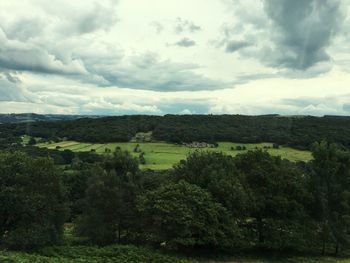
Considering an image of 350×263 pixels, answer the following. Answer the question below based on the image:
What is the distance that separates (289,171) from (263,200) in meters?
5.32

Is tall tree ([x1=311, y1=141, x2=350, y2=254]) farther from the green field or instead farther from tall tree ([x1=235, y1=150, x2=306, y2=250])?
the green field

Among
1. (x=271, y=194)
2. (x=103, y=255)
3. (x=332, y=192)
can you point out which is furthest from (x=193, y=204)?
(x=332, y=192)

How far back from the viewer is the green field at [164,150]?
320 feet

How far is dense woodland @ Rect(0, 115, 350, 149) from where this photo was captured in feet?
376

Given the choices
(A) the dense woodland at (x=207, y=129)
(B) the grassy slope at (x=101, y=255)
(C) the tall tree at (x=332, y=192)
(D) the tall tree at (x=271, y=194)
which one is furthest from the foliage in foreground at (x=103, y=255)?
(A) the dense woodland at (x=207, y=129)

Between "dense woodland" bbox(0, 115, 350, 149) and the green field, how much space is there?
13.5 feet

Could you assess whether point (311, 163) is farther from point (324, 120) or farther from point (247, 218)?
point (324, 120)

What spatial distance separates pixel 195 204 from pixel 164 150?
78.8m

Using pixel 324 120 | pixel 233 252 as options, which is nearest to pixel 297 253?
pixel 233 252

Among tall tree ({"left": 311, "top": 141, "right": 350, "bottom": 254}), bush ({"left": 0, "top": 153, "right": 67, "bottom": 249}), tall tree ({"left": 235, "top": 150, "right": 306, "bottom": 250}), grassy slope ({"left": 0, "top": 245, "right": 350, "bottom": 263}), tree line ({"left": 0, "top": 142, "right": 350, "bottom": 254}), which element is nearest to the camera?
grassy slope ({"left": 0, "top": 245, "right": 350, "bottom": 263})

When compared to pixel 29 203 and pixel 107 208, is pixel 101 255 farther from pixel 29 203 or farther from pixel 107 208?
pixel 107 208

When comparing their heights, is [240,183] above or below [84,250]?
above

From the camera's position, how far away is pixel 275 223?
139ft

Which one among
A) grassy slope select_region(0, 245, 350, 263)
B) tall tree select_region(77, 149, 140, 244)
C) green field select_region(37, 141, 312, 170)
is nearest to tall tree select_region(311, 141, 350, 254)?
grassy slope select_region(0, 245, 350, 263)
